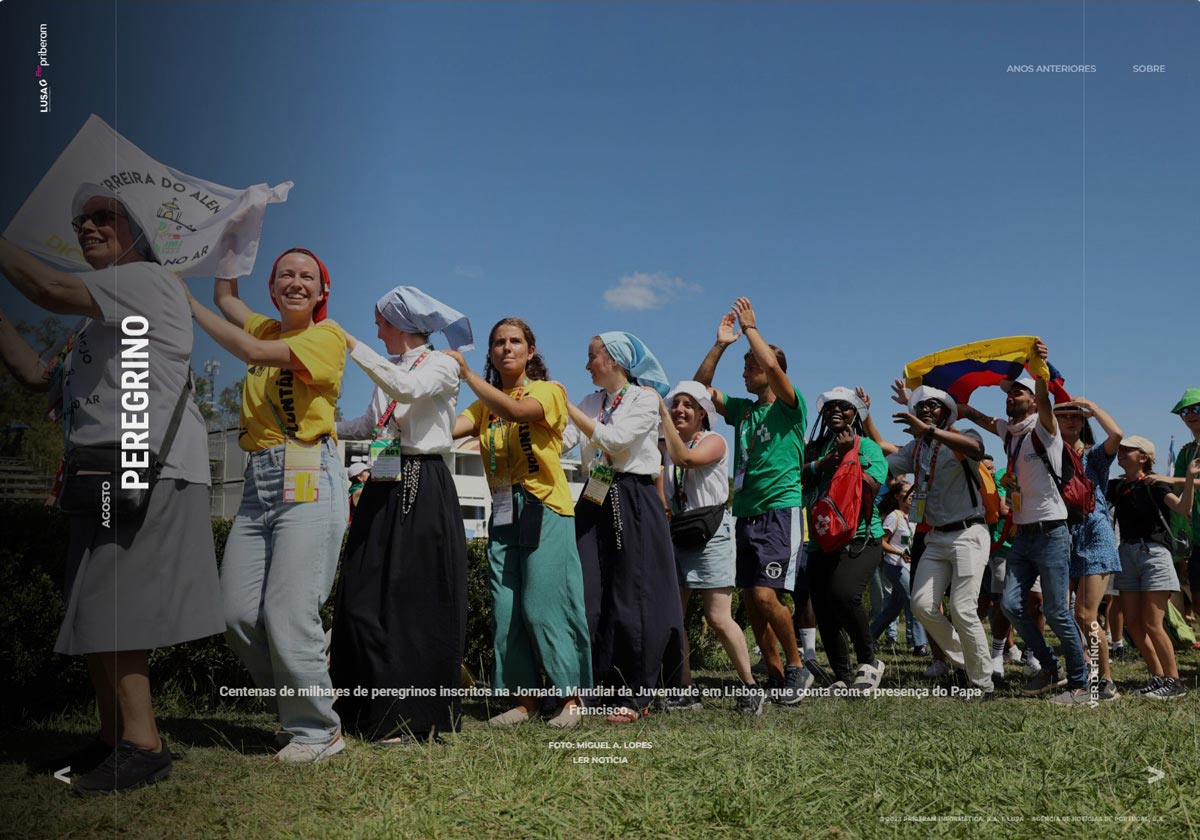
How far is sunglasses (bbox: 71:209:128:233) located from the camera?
3375 millimetres

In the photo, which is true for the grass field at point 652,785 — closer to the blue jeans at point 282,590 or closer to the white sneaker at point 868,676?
the blue jeans at point 282,590

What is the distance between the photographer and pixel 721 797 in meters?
3.54

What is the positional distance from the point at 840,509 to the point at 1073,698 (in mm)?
1748

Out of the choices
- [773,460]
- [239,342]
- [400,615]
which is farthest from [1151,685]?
[239,342]

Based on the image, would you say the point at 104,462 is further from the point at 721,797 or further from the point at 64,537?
the point at 721,797

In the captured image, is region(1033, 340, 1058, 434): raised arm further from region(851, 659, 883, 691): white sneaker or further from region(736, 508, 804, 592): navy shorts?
region(851, 659, 883, 691): white sneaker

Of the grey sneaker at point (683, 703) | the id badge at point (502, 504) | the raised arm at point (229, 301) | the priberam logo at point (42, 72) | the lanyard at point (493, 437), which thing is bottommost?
the grey sneaker at point (683, 703)

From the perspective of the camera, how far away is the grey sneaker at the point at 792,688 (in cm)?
578

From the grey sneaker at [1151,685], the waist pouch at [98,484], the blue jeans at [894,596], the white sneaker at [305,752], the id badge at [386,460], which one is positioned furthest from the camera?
the blue jeans at [894,596]

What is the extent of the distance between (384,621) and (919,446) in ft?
12.1

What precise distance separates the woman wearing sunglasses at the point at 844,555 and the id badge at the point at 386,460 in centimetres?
297

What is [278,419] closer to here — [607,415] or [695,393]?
[607,415]

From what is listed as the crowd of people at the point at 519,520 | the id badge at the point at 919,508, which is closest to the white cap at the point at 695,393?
the crowd of people at the point at 519,520

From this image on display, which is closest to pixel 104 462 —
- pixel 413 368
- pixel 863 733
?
pixel 413 368
